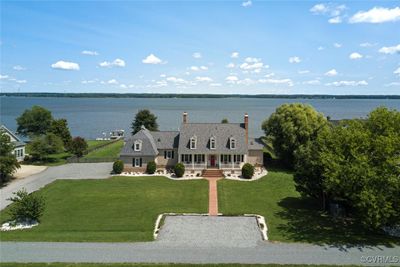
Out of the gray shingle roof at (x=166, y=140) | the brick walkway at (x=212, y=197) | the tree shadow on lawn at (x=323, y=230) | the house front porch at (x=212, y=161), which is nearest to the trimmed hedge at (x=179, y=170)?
the house front porch at (x=212, y=161)

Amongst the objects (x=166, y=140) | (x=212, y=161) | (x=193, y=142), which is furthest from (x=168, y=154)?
(x=212, y=161)

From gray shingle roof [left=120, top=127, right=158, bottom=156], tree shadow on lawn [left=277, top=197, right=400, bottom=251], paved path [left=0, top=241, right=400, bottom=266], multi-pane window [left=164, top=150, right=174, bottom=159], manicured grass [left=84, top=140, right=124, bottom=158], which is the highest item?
gray shingle roof [left=120, top=127, right=158, bottom=156]

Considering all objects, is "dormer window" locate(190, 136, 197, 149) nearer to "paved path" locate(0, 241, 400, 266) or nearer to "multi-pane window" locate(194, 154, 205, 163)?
"multi-pane window" locate(194, 154, 205, 163)

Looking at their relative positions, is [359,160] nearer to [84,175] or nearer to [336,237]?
[336,237]

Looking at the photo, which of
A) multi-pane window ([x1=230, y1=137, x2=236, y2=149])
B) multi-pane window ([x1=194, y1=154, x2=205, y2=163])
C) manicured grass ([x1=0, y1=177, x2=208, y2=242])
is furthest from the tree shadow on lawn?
multi-pane window ([x1=194, y1=154, x2=205, y2=163])

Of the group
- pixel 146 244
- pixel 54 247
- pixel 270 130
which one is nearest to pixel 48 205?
pixel 54 247

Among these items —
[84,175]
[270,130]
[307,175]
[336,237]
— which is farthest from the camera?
[270,130]

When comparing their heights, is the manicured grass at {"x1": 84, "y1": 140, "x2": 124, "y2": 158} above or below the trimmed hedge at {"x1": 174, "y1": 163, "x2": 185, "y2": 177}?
above
